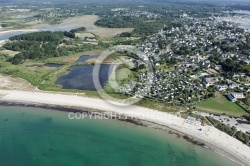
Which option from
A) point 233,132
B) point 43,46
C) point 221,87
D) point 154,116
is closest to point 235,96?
point 221,87

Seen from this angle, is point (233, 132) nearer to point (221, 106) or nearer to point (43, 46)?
point (221, 106)

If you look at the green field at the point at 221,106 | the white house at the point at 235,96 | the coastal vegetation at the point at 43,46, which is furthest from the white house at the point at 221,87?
the coastal vegetation at the point at 43,46

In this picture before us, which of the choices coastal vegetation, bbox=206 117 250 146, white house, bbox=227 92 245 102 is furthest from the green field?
coastal vegetation, bbox=206 117 250 146

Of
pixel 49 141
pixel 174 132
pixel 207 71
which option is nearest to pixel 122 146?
pixel 174 132

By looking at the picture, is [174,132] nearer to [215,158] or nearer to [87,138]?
[215,158]

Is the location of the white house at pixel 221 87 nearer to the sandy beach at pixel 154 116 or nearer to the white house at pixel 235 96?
the white house at pixel 235 96

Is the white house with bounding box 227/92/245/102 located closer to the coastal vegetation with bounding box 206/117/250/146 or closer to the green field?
the green field
